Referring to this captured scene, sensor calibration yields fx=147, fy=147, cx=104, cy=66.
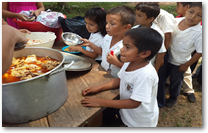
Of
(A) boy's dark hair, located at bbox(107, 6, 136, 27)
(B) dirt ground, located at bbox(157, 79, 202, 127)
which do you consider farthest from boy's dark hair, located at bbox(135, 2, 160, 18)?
(B) dirt ground, located at bbox(157, 79, 202, 127)

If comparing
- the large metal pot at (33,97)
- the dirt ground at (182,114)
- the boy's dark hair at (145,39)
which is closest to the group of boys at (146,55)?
the boy's dark hair at (145,39)

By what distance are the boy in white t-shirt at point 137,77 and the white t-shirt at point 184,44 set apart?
1.09 metres

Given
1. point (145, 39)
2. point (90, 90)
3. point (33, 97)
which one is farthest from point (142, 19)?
point (33, 97)

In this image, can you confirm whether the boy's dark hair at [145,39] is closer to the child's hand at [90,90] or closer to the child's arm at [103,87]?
the child's arm at [103,87]

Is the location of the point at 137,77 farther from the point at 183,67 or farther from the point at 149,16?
the point at 183,67

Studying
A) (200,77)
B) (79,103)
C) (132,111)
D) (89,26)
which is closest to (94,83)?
(79,103)

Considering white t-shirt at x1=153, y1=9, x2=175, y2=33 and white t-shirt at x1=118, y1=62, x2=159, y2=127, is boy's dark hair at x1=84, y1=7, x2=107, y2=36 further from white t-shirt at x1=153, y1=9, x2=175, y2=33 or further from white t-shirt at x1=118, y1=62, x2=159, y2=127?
white t-shirt at x1=118, y1=62, x2=159, y2=127

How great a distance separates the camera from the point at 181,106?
264 centimetres

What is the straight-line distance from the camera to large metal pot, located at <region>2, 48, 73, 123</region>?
2.47 ft

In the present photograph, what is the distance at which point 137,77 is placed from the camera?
112 cm

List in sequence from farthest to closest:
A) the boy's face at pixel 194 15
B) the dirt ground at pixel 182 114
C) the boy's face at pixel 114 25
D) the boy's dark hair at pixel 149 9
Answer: the dirt ground at pixel 182 114 < the boy's dark hair at pixel 149 9 < the boy's face at pixel 194 15 < the boy's face at pixel 114 25

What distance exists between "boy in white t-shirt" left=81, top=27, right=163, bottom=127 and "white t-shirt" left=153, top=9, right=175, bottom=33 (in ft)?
3.43

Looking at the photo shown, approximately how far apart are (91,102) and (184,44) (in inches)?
65.0

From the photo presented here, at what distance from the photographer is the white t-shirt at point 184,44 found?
1.93 metres
